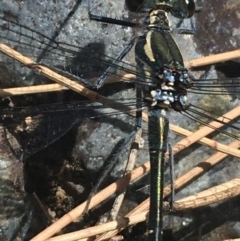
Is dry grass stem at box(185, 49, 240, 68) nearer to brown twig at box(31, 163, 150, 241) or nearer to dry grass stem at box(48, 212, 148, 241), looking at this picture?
brown twig at box(31, 163, 150, 241)

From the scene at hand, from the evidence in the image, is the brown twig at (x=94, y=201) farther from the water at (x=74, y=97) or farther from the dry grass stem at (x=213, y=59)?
the dry grass stem at (x=213, y=59)

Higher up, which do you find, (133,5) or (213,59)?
(133,5)

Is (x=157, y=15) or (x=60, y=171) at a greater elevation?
(x=157, y=15)

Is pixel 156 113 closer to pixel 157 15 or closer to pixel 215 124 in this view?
pixel 215 124

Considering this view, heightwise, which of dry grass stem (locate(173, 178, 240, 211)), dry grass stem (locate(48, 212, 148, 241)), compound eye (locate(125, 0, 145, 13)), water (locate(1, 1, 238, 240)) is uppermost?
compound eye (locate(125, 0, 145, 13))

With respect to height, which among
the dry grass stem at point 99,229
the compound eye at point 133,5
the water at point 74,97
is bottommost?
the dry grass stem at point 99,229

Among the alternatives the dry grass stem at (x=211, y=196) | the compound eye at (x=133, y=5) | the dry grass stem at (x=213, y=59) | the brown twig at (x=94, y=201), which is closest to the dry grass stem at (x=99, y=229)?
the brown twig at (x=94, y=201)

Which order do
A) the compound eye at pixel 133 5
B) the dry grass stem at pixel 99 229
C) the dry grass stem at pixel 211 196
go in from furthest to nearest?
the compound eye at pixel 133 5, the dry grass stem at pixel 211 196, the dry grass stem at pixel 99 229

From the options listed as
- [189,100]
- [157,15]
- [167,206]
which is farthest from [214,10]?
[167,206]

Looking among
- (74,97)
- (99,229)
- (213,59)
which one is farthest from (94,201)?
(213,59)

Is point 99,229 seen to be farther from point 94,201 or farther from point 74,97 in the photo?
point 74,97

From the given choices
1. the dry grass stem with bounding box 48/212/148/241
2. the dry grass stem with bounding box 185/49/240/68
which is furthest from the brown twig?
the dry grass stem with bounding box 185/49/240/68
